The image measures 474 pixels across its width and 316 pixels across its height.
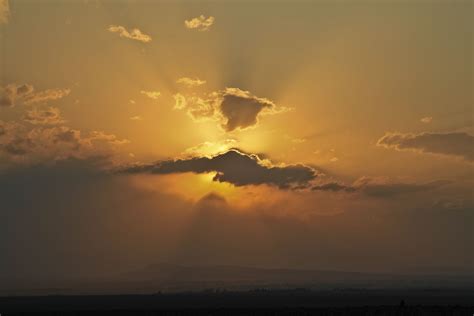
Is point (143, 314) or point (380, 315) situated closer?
point (380, 315)

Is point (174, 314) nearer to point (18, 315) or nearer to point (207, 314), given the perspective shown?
point (207, 314)

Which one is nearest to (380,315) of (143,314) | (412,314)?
(412,314)

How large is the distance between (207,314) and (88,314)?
1520cm

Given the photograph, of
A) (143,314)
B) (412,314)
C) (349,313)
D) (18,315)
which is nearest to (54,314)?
(18,315)

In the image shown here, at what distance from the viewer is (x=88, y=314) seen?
80000mm

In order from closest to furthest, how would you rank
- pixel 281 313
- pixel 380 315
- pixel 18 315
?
1. pixel 380 315
2. pixel 281 313
3. pixel 18 315

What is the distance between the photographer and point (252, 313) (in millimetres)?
75688

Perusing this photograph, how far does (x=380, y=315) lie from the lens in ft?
232

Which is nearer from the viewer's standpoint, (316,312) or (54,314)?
(316,312)

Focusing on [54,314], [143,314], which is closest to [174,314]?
[143,314]

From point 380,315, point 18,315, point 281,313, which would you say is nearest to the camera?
point 380,315

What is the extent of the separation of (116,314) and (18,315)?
1190cm

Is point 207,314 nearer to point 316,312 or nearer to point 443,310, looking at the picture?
point 316,312

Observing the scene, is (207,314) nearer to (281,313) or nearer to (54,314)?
(281,313)
